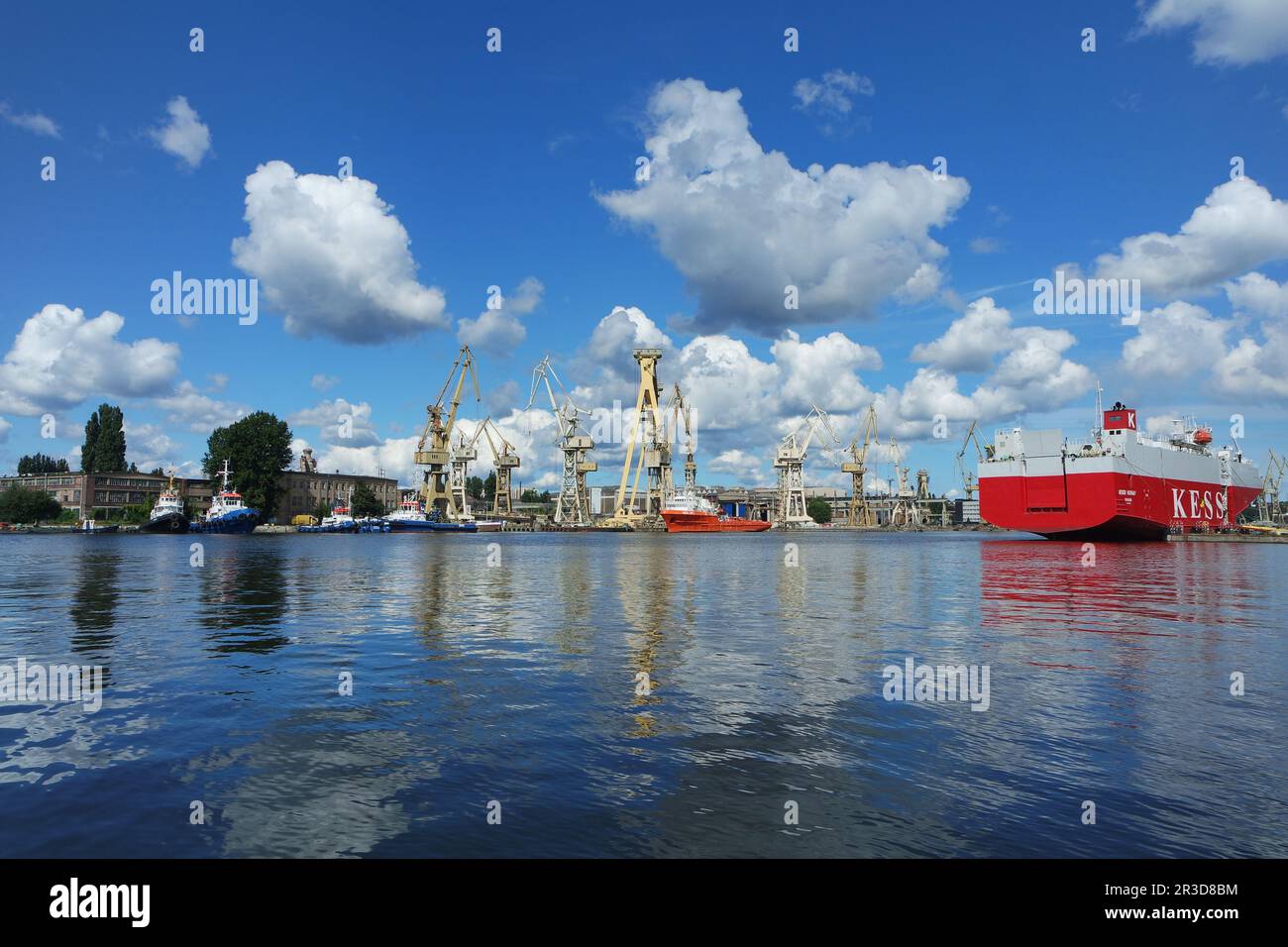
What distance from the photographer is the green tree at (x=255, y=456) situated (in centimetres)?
14800

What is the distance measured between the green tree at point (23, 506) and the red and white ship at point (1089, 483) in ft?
664

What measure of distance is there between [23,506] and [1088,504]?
697ft

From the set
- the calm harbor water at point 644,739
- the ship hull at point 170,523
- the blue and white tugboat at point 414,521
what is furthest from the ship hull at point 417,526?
the calm harbor water at point 644,739

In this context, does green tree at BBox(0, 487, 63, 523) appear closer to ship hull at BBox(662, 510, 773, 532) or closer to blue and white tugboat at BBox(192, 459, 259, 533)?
blue and white tugboat at BBox(192, 459, 259, 533)

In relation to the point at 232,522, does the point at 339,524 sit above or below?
below

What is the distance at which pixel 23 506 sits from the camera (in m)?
175

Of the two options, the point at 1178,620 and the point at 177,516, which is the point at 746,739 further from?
the point at 177,516

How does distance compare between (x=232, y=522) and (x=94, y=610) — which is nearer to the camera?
(x=94, y=610)

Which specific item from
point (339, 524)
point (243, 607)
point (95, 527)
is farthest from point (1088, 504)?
point (95, 527)

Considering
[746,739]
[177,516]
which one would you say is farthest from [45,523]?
[746,739]

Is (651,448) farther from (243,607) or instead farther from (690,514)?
(243,607)

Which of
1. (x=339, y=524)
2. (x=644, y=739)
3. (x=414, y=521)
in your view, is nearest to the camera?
(x=644, y=739)
